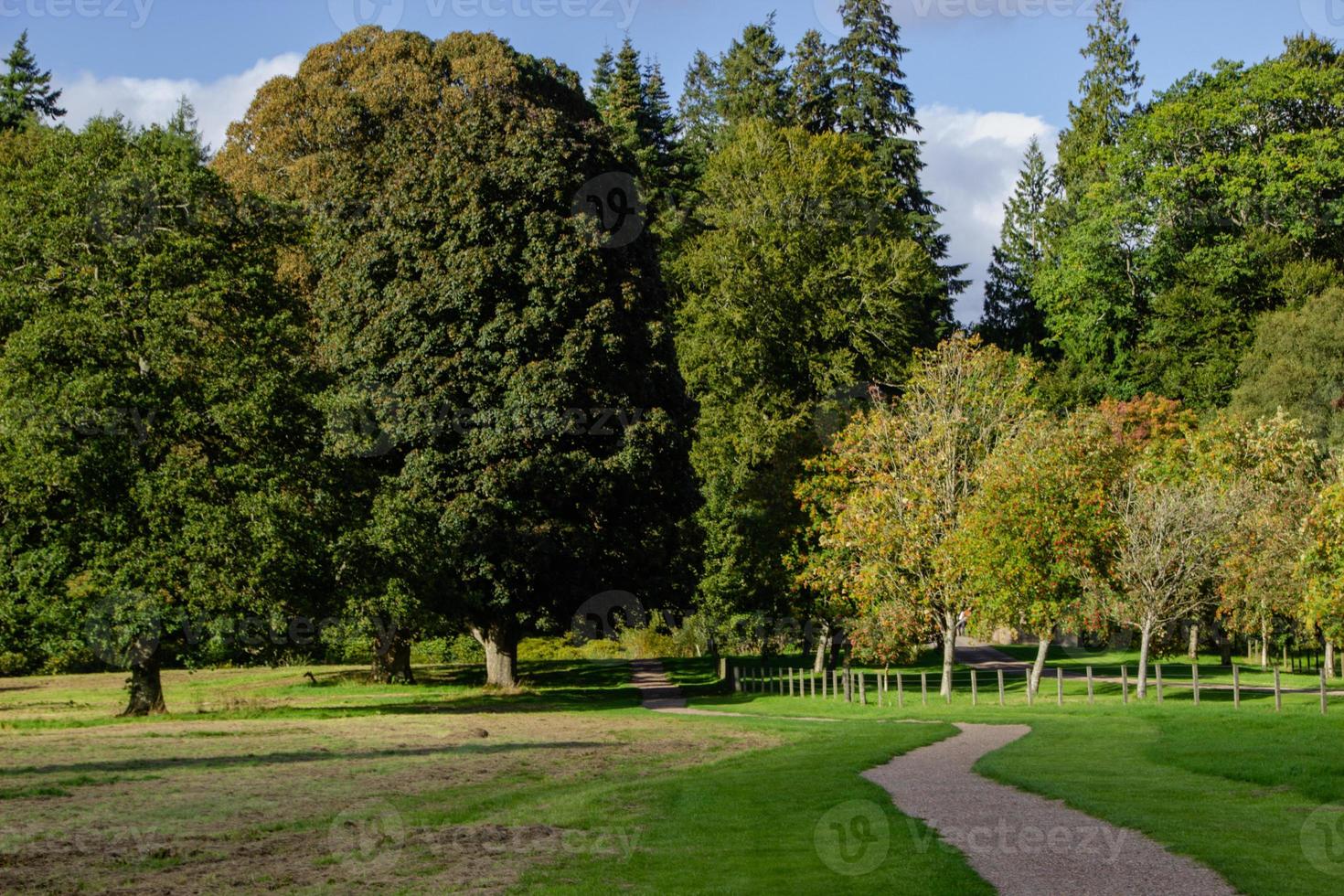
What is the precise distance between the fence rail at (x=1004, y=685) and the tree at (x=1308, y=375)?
11.2m

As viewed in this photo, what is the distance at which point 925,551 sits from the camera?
41.3m

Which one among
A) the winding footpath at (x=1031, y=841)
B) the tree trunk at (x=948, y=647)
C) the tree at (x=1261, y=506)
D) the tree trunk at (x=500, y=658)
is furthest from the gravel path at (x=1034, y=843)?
the tree at (x=1261, y=506)

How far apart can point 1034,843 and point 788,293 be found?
44639 mm

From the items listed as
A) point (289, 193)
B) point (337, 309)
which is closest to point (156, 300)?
point (337, 309)

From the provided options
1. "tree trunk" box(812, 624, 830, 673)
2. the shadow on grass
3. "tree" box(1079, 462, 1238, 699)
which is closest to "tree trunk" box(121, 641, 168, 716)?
the shadow on grass

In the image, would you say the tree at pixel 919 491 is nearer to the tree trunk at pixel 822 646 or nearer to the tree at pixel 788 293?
the tree trunk at pixel 822 646

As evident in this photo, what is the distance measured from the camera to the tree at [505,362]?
123ft

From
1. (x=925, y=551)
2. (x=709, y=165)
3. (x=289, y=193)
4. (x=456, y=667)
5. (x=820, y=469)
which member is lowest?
(x=456, y=667)

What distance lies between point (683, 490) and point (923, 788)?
2320 cm

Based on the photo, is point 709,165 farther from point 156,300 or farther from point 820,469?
point 156,300

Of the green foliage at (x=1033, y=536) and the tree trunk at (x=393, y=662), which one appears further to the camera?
the tree trunk at (x=393, y=662)

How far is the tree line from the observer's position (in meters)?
30.2

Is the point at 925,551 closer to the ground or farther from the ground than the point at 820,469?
closer to the ground

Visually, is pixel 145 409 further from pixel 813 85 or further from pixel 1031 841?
pixel 813 85
